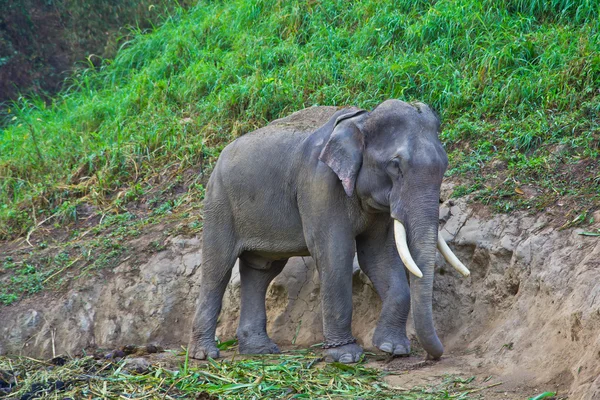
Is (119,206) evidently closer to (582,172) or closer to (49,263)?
Result: (49,263)

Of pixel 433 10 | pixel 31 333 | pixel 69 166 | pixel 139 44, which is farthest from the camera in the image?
pixel 139 44

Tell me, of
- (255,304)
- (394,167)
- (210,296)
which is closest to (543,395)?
(394,167)

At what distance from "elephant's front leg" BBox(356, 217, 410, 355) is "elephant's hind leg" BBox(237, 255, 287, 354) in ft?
2.84

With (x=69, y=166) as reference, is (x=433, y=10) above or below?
above

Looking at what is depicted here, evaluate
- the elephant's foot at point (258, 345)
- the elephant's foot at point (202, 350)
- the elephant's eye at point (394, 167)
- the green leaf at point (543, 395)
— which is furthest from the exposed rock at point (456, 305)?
the elephant's eye at point (394, 167)

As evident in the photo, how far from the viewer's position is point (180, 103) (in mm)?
11281

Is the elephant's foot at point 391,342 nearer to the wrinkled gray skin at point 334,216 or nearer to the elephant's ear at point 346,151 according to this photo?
the wrinkled gray skin at point 334,216

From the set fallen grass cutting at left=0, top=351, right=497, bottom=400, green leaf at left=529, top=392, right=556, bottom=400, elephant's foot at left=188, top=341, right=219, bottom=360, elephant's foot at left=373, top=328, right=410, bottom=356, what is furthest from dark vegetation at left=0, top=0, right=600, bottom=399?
elephant's foot at left=188, top=341, right=219, bottom=360

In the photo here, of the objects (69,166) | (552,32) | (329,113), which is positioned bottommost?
(69,166)

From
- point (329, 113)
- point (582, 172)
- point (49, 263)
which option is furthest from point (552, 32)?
point (49, 263)

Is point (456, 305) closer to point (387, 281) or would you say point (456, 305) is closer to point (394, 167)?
point (387, 281)

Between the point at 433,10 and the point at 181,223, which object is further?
the point at 433,10

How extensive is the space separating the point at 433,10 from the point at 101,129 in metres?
4.16

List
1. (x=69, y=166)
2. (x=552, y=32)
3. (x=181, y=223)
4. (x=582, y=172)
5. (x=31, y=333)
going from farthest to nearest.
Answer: (x=69, y=166), (x=552, y=32), (x=181, y=223), (x=31, y=333), (x=582, y=172)
